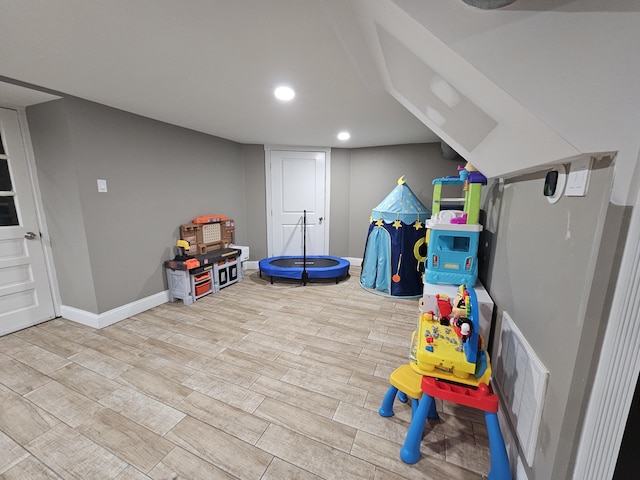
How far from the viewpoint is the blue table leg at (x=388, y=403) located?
1.50 metres

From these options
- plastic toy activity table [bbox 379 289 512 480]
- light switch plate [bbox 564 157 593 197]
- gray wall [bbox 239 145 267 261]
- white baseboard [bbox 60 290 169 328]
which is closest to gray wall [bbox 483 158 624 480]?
light switch plate [bbox 564 157 593 197]

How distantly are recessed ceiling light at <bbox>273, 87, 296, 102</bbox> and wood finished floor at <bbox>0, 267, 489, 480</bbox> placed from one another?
7.30ft

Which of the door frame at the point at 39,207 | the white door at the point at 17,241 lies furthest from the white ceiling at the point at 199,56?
the white door at the point at 17,241

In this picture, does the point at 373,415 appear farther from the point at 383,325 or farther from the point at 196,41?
the point at 196,41

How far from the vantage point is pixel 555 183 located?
3.35 ft

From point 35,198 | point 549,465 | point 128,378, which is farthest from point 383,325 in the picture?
point 35,198

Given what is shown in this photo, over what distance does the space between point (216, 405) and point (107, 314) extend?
6.00ft

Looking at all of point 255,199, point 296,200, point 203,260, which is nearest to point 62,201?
point 203,260

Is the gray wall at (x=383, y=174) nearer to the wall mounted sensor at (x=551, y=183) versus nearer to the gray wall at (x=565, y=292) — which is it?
the gray wall at (x=565, y=292)

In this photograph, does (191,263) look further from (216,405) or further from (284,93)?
(284,93)

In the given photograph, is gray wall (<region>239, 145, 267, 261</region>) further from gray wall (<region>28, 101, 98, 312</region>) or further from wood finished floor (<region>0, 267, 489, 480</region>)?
gray wall (<region>28, 101, 98, 312</region>)

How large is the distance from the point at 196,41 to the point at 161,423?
89.0 inches

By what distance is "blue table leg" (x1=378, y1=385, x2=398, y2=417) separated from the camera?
1500 mm

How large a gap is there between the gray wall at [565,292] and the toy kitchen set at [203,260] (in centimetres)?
A: 320
